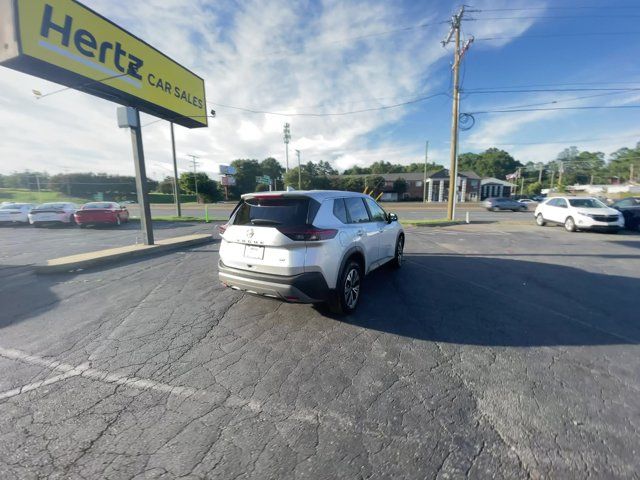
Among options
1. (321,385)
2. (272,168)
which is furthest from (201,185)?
(321,385)

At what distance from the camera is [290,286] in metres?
3.33

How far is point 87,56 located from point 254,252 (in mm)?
7511

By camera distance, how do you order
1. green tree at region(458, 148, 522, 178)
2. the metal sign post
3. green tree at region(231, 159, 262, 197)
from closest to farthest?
the metal sign post < green tree at region(231, 159, 262, 197) < green tree at region(458, 148, 522, 178)

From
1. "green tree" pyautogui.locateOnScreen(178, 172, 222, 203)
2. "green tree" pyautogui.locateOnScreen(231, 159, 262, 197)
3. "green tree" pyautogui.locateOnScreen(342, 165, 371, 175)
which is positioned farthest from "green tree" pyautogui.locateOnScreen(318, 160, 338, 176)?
"green tree" pyautogui.locateOnScreen(178, 172, 222, 203)

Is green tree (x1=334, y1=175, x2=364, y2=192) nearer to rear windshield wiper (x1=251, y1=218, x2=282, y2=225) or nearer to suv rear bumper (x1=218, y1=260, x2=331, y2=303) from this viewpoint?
rear windshield wiper (x1=251, y1=218, x2=282, y2=225)

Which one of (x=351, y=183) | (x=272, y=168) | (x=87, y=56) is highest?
(x=272, y=168)

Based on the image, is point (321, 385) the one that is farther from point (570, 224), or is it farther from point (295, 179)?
point (295, 179)

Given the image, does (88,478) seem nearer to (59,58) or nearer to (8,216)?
(59,58)

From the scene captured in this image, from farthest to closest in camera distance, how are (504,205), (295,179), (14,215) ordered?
1. (295,179)
2. (504,205)
3. (14,215)

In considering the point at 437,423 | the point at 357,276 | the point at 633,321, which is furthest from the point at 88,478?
the point at 633,321

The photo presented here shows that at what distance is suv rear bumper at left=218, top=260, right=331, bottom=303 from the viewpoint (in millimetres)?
3330

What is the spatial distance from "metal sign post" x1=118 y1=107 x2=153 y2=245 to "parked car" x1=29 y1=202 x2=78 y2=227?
11470 mm

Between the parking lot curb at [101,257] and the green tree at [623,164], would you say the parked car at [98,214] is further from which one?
the green tree at [623,164]

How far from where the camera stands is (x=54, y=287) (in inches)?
209
